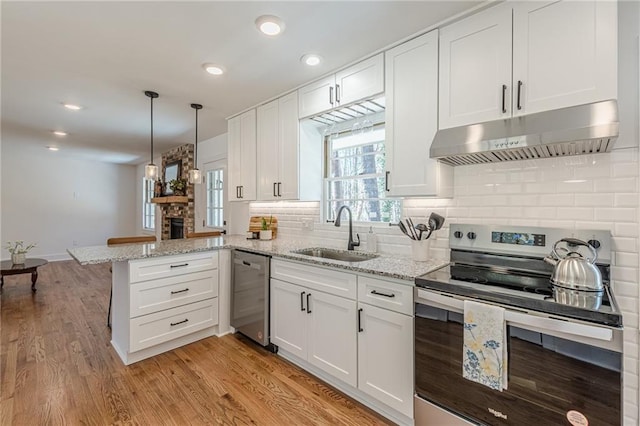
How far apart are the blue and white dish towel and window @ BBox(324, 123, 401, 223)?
4.11 ft

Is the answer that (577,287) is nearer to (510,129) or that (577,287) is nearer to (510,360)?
(510,360)

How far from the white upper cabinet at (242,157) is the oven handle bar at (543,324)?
2.56m

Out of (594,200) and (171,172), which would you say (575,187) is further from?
(171,172)

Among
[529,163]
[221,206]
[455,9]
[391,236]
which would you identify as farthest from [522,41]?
[221,206]

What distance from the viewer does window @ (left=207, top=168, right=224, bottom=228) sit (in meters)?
4.92

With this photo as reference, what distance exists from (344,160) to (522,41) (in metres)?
1.68

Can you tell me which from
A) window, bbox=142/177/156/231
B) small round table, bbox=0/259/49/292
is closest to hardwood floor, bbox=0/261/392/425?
small round table, bbox=0/259/49/292

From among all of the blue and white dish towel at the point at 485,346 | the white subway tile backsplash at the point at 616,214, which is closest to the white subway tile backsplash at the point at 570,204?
the white subway tile backsplash at the point at 616,214

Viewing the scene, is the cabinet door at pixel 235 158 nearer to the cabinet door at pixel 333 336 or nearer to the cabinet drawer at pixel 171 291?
the cabinet drawer at pixel 171 291

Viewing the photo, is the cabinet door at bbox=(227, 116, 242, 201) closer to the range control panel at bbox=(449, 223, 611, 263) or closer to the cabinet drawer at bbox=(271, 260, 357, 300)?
the cabinet drawer at bbox=(271, 260, 357, 300)

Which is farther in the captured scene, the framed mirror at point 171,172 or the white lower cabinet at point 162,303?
the framed mirror at point 171,172

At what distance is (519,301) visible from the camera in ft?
4.14

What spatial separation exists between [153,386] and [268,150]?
2344 millimetres

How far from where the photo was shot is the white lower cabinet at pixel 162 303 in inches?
94.7
